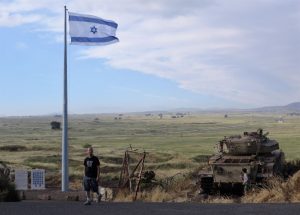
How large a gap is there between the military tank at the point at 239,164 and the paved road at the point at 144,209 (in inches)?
364

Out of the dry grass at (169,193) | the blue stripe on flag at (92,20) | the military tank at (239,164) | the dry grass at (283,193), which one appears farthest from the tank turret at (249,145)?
the blue stripe on flag at (92,20)

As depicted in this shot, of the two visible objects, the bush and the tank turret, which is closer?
the bush

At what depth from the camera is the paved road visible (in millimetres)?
13047

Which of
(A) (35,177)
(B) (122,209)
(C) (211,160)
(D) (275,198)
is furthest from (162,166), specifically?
(B) (122,209)

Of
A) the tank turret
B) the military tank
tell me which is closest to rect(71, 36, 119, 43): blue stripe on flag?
the military tank

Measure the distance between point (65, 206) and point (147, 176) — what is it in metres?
11.9

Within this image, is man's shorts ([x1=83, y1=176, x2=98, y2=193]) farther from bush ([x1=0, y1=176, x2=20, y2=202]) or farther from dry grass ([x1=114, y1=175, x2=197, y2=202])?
dry grass ([x1=114, y1=175, x2=197, y2=202])

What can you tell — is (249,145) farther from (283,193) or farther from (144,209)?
(144,209)

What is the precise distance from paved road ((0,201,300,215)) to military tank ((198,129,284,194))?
9239 millimetres

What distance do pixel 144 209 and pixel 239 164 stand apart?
11.0 m

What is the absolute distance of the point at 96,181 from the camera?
16047 mm

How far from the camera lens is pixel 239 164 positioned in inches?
947

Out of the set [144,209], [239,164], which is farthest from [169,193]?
[144,209]

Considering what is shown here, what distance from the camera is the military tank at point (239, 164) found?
23.7 meters
